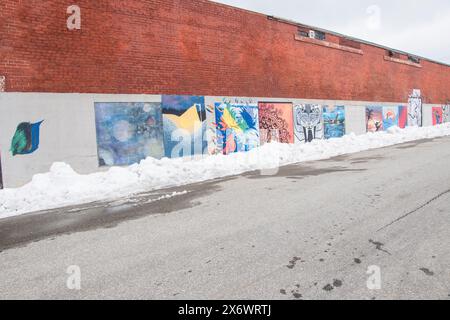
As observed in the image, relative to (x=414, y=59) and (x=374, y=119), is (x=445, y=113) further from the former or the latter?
(x=374, y=119)

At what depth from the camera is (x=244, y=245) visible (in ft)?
15.5

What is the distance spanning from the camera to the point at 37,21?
381 inches

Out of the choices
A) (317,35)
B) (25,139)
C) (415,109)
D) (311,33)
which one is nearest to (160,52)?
(25,139)

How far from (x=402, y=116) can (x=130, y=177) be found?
2373cm

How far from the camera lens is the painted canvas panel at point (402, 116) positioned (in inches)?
1050

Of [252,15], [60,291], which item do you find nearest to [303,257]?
[60,291]

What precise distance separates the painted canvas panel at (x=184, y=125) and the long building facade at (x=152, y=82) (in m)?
0.04

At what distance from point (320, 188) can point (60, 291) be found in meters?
6.00

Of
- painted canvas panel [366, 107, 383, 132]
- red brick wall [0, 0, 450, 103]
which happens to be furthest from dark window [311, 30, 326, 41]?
painted canvas panel [366, 107, 383, 132]

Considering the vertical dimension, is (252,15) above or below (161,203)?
above

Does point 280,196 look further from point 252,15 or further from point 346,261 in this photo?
point 252,15

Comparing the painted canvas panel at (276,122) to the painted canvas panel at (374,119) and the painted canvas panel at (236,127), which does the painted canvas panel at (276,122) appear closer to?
the painted canvas panel at (236,127)

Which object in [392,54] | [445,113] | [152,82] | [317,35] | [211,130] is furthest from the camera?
[445,113]

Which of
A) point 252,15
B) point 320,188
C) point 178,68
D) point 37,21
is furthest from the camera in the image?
point 252,15
